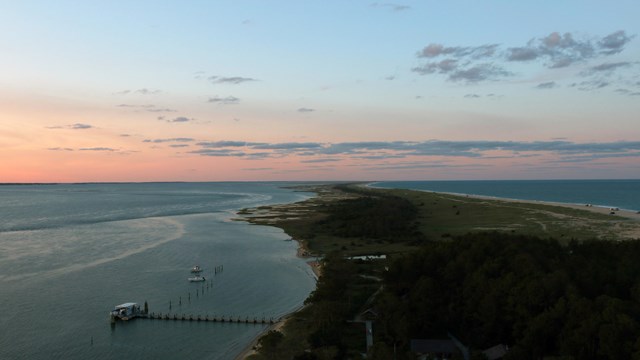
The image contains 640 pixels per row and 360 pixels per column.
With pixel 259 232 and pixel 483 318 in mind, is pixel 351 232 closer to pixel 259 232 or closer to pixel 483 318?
pixel 259 232

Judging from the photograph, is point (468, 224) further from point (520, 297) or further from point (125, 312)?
point (125, 312)


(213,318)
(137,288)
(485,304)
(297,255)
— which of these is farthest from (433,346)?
(297,255)

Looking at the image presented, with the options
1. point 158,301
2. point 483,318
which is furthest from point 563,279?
point 158,301

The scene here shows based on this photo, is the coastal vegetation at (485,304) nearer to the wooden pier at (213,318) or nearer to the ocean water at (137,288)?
the wooden pier at (213,318)

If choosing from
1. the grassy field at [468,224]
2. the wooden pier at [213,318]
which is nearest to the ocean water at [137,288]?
the wooden pier at [213,318]

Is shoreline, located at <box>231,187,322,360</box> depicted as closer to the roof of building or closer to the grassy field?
the grassy field

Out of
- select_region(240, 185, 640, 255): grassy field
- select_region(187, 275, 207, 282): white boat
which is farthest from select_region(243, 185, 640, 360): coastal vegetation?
select_region(240, 185, 640, 255): grassy field
